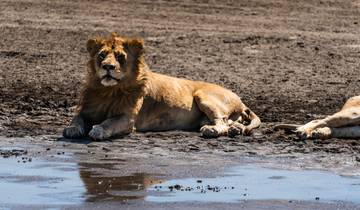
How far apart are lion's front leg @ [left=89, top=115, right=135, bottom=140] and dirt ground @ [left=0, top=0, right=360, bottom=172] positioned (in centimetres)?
13

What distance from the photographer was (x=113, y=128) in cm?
1418

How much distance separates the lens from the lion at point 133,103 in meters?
14.4

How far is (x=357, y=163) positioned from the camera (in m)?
13.0

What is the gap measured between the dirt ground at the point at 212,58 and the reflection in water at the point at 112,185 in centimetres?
159

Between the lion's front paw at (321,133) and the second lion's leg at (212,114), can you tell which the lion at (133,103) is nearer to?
the second lion's leg at (212,114)

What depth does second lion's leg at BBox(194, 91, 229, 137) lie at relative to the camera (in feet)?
47.6

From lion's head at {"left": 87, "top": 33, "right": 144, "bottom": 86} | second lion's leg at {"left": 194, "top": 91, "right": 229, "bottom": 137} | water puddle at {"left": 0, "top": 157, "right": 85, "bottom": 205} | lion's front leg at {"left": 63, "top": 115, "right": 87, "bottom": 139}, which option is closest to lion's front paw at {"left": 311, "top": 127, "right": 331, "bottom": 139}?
second lion's leg at {"left": 194, "top": 91, "right": 229, "bottom": 137}

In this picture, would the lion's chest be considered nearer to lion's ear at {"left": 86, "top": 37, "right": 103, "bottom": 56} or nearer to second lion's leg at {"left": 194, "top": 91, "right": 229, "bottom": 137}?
lion's ear at {"left": 86, "top": 37, "right": 103, "bottom": 56}

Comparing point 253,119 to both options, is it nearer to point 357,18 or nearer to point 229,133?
point 229,133

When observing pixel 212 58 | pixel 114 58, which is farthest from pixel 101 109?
pixel 212 58

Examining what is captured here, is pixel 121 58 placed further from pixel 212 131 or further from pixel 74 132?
pixel 212 131

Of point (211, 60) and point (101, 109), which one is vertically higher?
point (101, 109)

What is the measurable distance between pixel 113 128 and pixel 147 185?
2734 millimetres

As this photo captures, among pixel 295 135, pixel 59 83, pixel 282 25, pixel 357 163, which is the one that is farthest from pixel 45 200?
pixel 282 25
